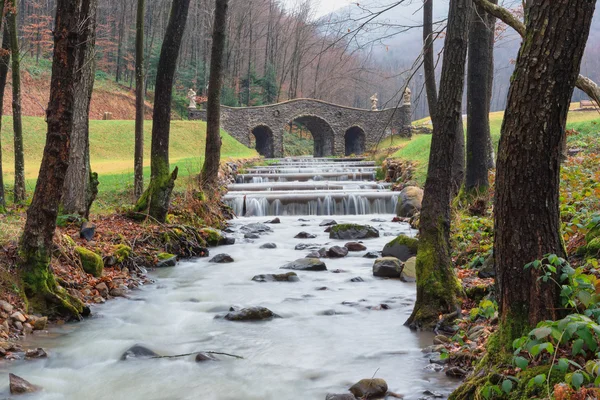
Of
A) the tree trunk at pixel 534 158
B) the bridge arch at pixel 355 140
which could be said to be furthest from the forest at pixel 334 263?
the bridge arch at pixel 355 140

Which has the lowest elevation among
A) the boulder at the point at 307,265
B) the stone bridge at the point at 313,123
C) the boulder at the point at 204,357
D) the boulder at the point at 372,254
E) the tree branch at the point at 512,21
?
the boulder at the point at 204,357

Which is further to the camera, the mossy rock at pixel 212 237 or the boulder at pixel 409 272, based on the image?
the mossy rock at pixel 212 237

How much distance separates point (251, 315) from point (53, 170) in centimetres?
274

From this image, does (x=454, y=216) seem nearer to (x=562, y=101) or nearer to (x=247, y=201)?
(x=562, y=101)

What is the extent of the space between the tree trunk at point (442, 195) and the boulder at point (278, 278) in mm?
3137

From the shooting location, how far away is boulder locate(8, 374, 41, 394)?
452 cm

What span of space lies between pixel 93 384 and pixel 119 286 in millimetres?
3030

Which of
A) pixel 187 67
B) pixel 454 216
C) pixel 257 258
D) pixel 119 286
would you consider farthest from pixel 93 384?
pixel 187 67

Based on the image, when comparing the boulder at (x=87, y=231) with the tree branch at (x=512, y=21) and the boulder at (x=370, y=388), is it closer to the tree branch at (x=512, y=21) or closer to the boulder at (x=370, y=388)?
the boulder at (x=370, y=388)

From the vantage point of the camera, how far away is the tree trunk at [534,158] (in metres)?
3.22

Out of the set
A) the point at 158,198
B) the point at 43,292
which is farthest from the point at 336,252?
the point at 43,292

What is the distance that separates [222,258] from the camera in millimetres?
10445

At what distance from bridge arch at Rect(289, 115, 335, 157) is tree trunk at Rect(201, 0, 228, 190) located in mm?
35404

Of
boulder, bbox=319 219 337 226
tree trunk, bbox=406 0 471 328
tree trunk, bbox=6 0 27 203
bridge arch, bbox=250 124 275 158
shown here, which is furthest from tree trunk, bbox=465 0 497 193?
bridge arch, bbox=250 124 275 158
